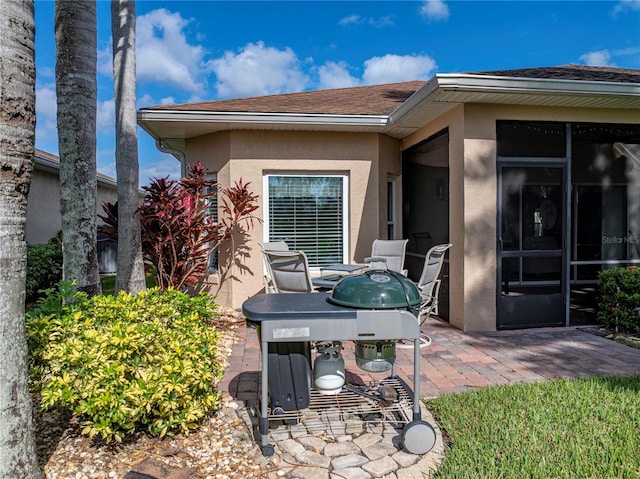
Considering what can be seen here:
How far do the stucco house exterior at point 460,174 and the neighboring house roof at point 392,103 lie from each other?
2cm

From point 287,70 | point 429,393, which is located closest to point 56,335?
point 429,393

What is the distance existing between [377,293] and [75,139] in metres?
3.78

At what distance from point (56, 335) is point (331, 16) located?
13.5 meters

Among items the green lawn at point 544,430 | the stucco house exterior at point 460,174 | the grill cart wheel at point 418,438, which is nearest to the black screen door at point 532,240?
the stucco house exterior at point 460,174

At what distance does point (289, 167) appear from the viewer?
290 inches

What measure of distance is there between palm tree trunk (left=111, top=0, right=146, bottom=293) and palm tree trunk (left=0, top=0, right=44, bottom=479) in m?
3.90

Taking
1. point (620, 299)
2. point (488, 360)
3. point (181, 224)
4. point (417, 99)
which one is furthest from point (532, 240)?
point (181, 224)

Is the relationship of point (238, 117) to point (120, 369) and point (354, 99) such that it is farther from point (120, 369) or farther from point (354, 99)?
point (120, 369)

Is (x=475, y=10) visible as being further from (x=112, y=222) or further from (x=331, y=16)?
(x=112, y=222)

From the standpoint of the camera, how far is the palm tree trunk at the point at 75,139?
4340 mm

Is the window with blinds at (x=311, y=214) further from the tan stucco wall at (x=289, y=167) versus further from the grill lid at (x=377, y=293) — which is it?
the grill lid at (x=377, y=293)

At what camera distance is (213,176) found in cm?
771

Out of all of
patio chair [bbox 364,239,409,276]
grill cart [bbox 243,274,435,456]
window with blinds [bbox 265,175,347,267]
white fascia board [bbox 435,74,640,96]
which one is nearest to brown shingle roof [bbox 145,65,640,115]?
white fascia board [bbox 435,74,640,96]

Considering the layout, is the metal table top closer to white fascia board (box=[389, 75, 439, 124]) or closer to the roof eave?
white fascia board (box=[389, 75, 439, 124])
